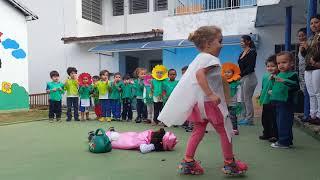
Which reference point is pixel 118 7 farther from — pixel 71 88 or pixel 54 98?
pixel 54 98

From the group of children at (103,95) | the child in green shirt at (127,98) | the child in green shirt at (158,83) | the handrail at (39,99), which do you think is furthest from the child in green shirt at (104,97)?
the handrail at (39,99)

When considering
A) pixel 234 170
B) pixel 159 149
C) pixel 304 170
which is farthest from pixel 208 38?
pixel 159 149

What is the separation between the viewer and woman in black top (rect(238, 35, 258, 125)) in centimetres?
664

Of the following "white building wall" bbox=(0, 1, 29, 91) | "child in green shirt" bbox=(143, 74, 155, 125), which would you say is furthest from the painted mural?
"child in green shirt" bbox=(143, 74, 155, 125)

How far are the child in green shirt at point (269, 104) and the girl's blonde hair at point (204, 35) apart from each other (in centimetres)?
178

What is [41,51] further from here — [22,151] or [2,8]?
[22,151]

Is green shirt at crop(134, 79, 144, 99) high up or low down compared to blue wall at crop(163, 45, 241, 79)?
down

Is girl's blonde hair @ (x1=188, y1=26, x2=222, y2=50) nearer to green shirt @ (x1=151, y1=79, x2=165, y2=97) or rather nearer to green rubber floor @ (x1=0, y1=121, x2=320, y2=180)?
green rubber floor @ (x1=0, y1=121, x2=320, y2=180)

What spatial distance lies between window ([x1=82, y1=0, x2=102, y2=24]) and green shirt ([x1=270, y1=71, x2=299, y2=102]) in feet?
41.4

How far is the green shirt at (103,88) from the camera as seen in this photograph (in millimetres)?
9625

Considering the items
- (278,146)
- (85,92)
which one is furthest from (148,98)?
(278,146)

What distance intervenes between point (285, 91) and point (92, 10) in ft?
43.0

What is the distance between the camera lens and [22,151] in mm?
4918

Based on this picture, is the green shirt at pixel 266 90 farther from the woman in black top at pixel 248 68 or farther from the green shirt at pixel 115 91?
the green shirt at pixel 115 91
